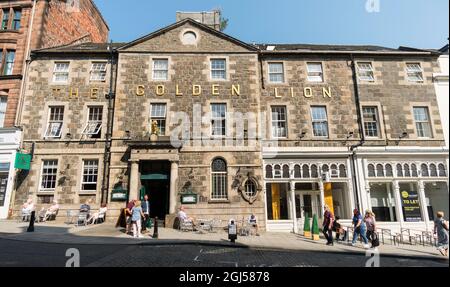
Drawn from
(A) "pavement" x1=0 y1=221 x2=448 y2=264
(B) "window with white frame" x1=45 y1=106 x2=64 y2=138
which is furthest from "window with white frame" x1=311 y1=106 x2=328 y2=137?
(B) "window with white frame" x1=45 y1=106 x2=64 y2=138

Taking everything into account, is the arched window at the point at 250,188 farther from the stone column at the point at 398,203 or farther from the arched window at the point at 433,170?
the arched window at the point at 433,170

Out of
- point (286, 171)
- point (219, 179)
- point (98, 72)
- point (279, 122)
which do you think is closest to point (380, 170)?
point (286, 171)

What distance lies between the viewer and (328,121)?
1555 cm

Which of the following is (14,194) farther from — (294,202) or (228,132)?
(294,202)

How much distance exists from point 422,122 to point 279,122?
322 inches

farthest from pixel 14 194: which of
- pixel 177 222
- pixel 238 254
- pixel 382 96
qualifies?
pixel 382 96

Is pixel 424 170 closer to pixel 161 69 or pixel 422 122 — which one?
pixel 422 122

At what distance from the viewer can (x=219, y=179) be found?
1461 cm

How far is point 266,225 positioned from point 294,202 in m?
2.01

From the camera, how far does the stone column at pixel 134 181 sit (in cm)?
1368

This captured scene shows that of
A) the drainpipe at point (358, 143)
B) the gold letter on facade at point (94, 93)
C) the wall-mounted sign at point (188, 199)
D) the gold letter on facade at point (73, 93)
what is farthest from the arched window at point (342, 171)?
the gold letter on facade at point (73, 93)

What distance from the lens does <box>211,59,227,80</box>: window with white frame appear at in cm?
1599

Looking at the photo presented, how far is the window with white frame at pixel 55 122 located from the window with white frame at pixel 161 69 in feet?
19.5
